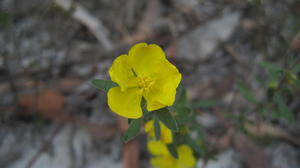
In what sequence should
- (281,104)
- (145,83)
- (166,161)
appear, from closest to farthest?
(145,83)
(281,104)
(166,161)

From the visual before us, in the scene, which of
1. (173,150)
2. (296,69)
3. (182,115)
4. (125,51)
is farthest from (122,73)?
(125,51)

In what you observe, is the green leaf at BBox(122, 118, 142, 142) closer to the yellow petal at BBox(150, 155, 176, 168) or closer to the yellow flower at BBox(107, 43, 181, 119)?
the yellow flower at BBox(107, 43, 181, 119)

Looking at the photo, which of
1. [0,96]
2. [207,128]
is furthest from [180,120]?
[0,96]

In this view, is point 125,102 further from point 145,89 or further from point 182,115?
point 182,115

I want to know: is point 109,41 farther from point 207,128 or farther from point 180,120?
point 180,120

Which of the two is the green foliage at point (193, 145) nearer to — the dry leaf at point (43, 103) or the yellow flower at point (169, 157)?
the yellow flower at point (169, 157)
